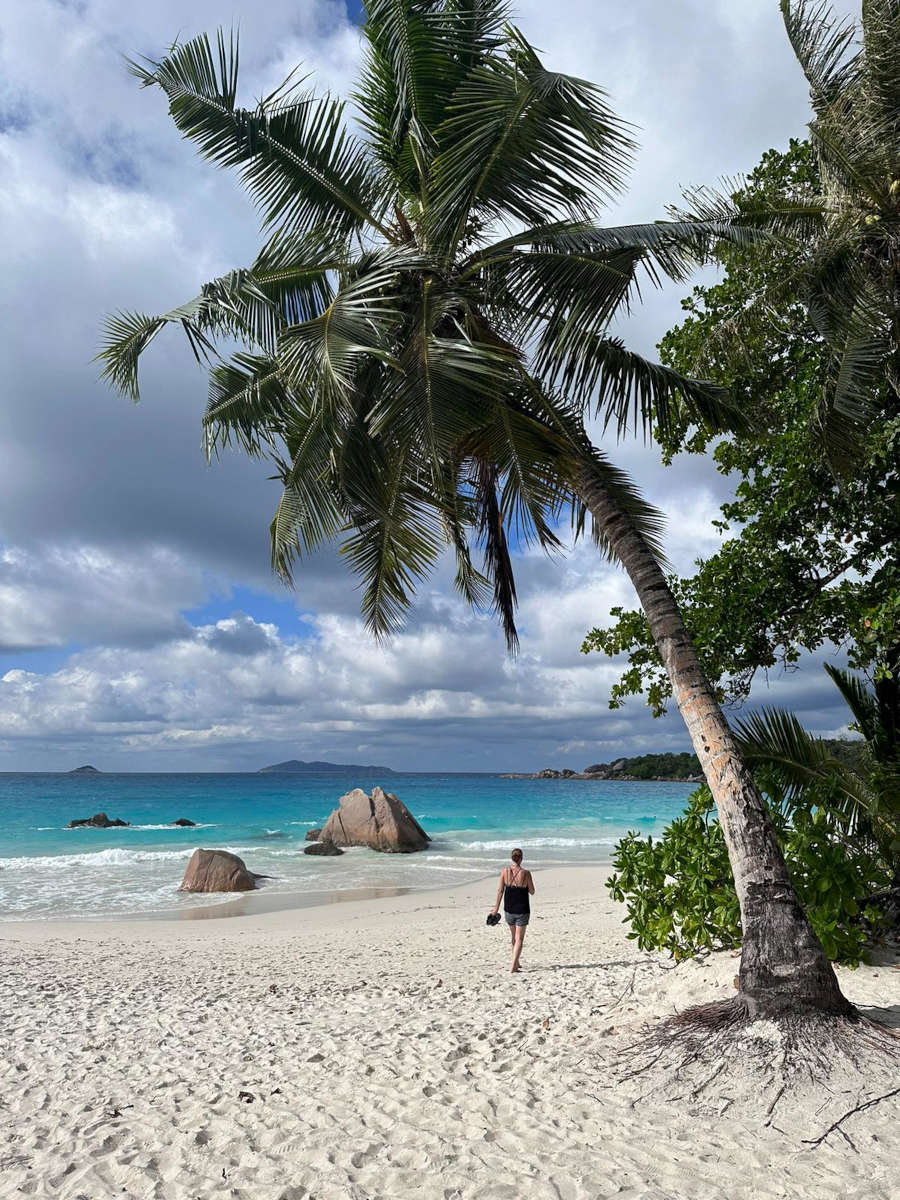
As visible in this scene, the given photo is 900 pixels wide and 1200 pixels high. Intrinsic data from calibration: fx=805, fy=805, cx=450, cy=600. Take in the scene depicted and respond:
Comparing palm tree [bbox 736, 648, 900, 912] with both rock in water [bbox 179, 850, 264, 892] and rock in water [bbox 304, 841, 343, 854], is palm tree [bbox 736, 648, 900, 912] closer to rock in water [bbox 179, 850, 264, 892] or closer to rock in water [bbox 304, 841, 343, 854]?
rock in water [bbox 179, 850, 264, 892]

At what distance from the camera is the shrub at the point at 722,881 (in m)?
6.68

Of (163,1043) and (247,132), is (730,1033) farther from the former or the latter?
(247,132)

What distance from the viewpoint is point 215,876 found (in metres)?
20.1

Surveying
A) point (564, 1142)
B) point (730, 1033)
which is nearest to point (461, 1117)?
point (564, 1142)

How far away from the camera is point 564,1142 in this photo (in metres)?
4.50

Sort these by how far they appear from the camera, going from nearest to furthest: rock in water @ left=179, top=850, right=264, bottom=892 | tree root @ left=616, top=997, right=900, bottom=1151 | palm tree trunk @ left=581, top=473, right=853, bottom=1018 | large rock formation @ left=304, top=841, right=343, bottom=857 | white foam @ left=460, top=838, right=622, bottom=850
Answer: tree root @ left=616, top=997, right=900, bottom=1151 < palm tree trunk @ left=581, top=473, right=853, bottom=1018 < rock in water @ left=179, top=850, right=264, bottom=892 < large rock formation @ left=304, top=841, right=343, bottom=857 < white foam @ left=460, top=838, right=622, bottom=850

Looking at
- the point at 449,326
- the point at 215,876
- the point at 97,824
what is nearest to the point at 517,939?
the point at 449,326

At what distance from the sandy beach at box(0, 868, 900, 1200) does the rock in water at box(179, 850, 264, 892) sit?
10.5 metres

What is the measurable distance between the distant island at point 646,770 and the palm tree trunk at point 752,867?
7437cm

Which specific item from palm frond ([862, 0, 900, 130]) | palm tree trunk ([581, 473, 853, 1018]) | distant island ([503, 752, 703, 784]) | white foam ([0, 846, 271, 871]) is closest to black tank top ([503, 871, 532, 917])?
palm tree trunk ([581, 473, 853, 1018])

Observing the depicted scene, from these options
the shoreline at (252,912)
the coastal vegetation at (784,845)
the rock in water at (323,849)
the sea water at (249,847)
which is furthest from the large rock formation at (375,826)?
the coastal vegetation at (784,845)

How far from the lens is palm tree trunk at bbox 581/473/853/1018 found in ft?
17.6

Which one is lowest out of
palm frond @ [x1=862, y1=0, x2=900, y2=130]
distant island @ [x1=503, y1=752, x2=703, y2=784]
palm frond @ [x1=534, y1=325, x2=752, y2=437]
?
distant island @ [x1=503, y1=752, x2=703, y2=784]

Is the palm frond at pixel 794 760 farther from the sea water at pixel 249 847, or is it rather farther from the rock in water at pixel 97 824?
the rock in water at pixel 97 824
